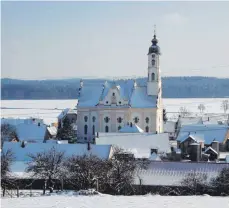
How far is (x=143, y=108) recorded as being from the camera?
1753 inches

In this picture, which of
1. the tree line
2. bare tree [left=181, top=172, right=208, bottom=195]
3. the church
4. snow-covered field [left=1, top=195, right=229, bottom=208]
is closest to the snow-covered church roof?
the church

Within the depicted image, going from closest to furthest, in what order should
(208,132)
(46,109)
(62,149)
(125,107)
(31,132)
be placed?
(62,149) → (208,132) → (31,132) → (125,107) → (46,109)

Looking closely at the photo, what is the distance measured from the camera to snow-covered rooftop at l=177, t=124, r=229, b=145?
126 feet

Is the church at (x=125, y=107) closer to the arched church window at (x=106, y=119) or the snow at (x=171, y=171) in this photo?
the arched church window at (x=106, y=119)

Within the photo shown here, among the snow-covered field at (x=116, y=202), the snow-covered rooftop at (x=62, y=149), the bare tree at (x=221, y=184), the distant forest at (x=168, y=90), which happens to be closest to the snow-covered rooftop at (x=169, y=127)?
the snow-covered rooftop at (x=62, y=149)

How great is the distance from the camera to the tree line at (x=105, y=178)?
17.8m

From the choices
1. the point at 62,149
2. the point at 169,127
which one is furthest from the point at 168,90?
the point at 62,149

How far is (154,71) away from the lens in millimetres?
45250

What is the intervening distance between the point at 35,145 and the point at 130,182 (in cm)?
983

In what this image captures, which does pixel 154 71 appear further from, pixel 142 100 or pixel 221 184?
pixel 221 184

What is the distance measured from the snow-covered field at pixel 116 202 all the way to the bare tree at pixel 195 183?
23.7ft

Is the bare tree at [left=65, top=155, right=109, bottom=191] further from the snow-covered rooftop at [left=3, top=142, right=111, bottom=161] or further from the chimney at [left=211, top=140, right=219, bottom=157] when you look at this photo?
the chimney at [left=211, top=140, right=219, bottom=157]

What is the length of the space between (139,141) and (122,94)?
480 inches

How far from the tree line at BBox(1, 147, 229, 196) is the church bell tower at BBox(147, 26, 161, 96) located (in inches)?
975
